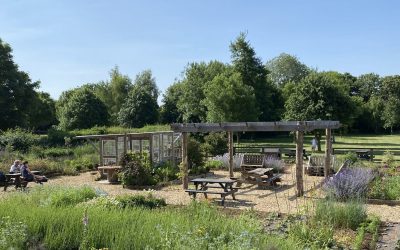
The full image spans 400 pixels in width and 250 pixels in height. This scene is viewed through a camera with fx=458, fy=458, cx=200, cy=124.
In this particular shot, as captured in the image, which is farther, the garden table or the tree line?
the tree line

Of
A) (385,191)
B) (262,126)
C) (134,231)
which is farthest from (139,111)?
(134,231)

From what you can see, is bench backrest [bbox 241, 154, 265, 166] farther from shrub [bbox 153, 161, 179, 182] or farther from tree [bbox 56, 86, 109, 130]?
tree [bbox 56, 86, 109, 130]

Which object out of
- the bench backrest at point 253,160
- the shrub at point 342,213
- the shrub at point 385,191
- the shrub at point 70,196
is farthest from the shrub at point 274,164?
the shrub at point 342,213

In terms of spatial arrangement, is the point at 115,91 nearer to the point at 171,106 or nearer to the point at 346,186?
the point at 171,106

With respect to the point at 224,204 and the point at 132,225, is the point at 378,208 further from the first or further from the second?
the point at 132,225

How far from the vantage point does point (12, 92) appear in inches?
1388

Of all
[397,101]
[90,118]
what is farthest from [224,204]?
[397,101]

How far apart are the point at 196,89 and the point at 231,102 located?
13.4 metres

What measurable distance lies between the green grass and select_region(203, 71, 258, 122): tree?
2591cm

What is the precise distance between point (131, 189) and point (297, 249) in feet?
33.6

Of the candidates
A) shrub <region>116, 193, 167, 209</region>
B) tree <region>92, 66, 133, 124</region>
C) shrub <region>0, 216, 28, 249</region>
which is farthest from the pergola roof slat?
tree <region>92, 66, 133, 124</region>

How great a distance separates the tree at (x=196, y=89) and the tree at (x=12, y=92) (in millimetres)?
15372

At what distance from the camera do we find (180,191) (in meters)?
14.7

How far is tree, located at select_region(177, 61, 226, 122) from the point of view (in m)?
45.1
